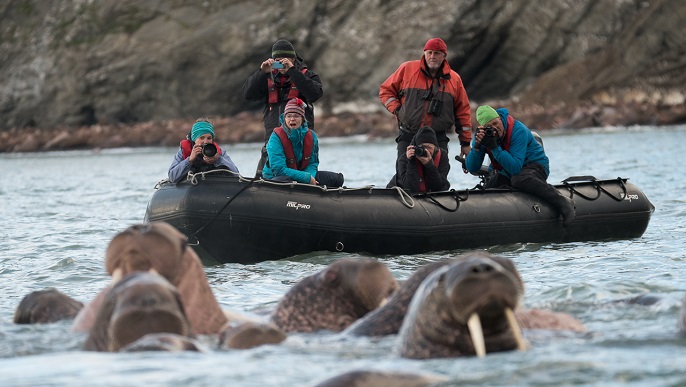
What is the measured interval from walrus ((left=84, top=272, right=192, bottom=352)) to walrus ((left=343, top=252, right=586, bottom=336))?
921mm

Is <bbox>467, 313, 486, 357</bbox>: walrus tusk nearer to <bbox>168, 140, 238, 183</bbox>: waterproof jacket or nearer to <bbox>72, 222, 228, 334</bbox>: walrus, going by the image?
<bbox>72, 222, 228, 334</bbox>: walrus

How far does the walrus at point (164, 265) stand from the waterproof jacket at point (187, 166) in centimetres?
487

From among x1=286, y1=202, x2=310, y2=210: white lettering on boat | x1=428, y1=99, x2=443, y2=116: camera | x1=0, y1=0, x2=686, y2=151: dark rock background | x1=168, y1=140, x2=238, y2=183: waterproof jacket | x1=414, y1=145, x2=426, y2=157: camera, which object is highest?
x1=0, y1=0, x2=686, y2=151: dark rock background

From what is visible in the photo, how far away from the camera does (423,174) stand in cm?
1234

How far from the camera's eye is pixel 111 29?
6219 centimetres

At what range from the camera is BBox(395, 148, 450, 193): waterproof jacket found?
480 inches

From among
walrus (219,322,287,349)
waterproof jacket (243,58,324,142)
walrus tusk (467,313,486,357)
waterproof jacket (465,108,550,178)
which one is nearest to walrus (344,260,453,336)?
walrus (219,322,287,349)

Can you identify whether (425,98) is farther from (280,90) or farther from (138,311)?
(138,311)

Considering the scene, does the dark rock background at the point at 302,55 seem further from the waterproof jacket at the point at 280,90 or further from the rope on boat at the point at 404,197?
the rope on boat at the point at 404,197

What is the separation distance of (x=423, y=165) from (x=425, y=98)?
871mm

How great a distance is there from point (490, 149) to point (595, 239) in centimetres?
166

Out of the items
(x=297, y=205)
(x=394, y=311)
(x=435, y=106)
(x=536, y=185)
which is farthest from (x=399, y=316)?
(x=435, y=106)

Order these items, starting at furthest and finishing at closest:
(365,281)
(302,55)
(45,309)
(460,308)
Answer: (302,55)
(45,309)
(365,281)
(460,308)

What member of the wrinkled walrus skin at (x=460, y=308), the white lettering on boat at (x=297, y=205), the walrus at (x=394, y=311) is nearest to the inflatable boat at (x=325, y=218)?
the white lettering on boat at (x=297, y=205)
